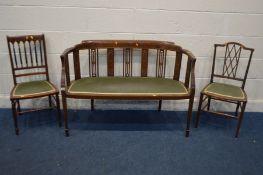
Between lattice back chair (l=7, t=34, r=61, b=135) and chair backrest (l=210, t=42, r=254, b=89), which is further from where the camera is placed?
chair backrest (l=210, t=42, r=254, b=89)

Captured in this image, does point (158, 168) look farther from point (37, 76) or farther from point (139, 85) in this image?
point (37, 76)

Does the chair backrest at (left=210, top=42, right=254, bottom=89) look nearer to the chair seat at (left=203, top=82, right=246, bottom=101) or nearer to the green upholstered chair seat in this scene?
the chair seat at (left=203, top=82, right=246, bottom=101)

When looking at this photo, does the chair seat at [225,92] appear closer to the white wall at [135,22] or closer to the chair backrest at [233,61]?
the chair backrest at [233,61]

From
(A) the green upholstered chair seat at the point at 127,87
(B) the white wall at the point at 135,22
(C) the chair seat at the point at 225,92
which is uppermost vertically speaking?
(B) the white wall at the point at 135,22

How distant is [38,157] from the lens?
222cm

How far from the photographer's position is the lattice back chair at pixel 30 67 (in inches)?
98.1

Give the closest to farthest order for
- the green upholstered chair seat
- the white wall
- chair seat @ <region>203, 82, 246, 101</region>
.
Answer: the green upholstered chair seat < chair seat @ <region>203, 82, 246, 101</region> < the white wall

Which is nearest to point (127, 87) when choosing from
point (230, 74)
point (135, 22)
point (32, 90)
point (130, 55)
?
point (130, 55)

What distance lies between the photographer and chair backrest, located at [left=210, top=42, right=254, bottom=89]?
9.04 feet

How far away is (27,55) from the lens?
274 centimetres

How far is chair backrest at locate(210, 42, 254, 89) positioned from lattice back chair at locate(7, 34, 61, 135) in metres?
1.63

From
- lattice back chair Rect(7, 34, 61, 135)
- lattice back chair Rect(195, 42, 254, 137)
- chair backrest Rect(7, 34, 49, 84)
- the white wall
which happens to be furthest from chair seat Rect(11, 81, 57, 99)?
lattice back chair Rect(195, 42, 254, 137)

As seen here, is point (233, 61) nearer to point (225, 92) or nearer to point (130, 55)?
point (225, 92)

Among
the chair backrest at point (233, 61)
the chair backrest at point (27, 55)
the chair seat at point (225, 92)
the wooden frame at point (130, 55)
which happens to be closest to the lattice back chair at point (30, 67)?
the chair backrest at point (27, 55)
